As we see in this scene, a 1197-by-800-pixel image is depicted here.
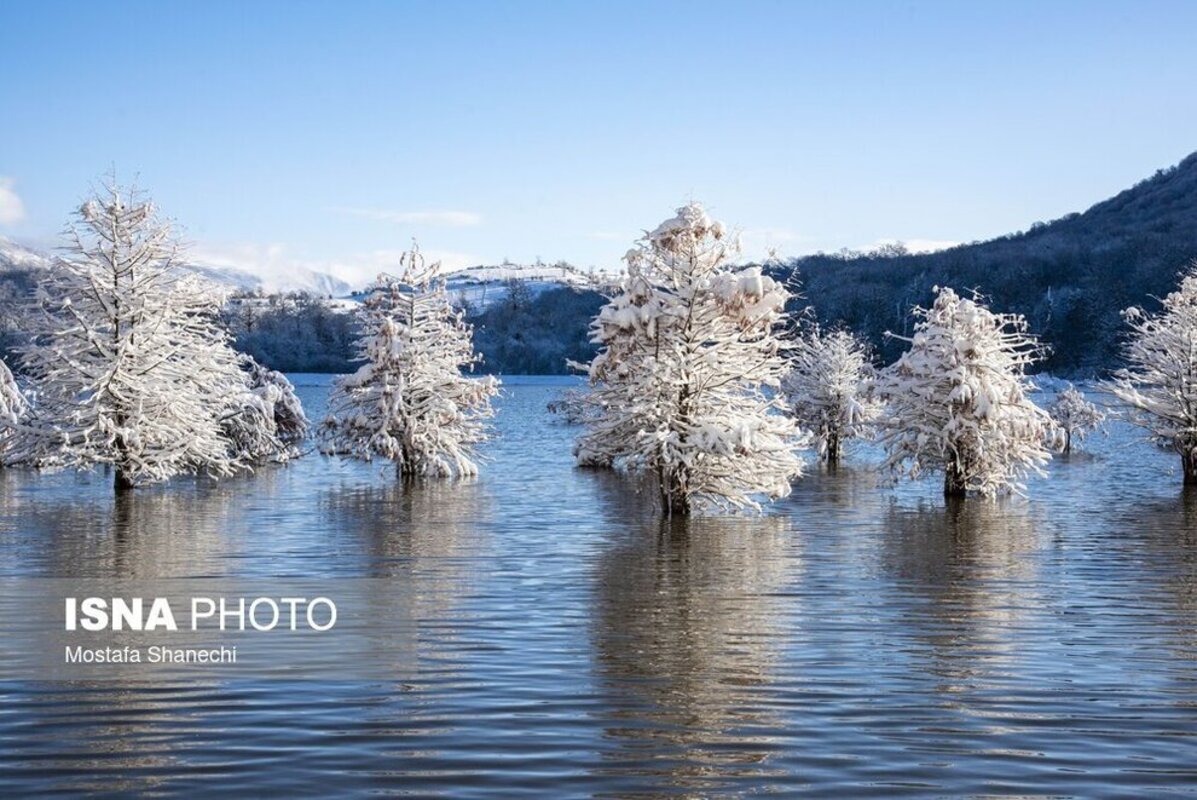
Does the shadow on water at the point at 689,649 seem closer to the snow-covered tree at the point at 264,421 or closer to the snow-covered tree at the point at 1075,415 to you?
the snow-covered tree at the point at 264,421

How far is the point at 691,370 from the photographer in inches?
1019

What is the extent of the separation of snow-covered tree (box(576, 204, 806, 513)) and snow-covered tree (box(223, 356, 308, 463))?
1992 centimetres

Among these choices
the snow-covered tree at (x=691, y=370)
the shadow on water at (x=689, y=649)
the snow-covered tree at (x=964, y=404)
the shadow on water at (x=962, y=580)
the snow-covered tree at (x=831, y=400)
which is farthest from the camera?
the snow-covered tree at (x=831, y=400)

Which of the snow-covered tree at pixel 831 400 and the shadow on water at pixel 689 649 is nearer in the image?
the shadow on water at pixel 689 649

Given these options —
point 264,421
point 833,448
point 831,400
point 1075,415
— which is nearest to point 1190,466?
point 833,448

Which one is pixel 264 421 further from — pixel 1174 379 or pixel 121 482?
pixel 1174 379

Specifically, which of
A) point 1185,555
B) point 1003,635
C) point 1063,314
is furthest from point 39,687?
point 1063,314

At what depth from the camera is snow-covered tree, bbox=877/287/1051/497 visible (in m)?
31.2

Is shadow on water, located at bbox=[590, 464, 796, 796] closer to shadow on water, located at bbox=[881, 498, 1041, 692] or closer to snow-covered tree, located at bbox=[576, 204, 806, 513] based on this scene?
snow-covered tree, located at bbox=[576, 204, 806, 513]

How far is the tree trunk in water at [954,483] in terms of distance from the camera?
33.2 m

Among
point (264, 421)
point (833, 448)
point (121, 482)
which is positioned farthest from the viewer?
point (833, 448)

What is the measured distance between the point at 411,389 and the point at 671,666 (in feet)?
88.6

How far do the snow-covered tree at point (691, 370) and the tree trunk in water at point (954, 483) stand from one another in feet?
28.1

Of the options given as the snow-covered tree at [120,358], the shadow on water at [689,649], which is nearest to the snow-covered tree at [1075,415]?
the shadow on water at [689,649]
